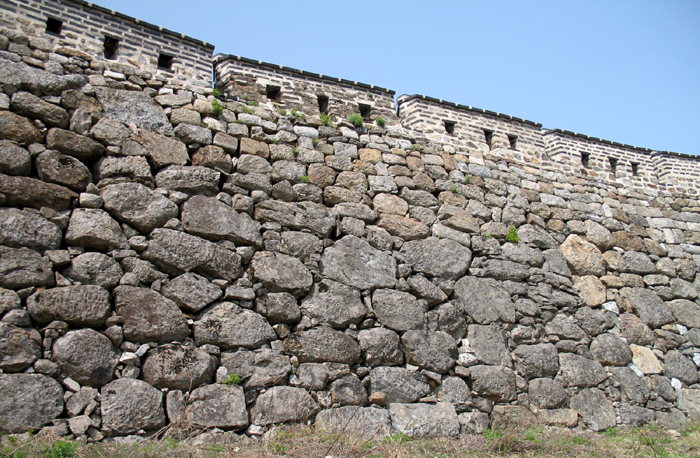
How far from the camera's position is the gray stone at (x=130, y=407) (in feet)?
14.7

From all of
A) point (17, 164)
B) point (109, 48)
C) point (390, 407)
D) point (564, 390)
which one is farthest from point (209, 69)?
point (564, 390)

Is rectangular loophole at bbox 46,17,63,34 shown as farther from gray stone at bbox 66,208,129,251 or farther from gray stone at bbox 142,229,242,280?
gray stone at bbox 142,229,242,280

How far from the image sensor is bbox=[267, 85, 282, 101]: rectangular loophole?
25.7 ft

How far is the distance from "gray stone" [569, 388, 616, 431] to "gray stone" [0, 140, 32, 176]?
7183mm

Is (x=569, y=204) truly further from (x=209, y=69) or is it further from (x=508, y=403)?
(x=209, y=69)

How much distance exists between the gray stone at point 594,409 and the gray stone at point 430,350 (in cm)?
199

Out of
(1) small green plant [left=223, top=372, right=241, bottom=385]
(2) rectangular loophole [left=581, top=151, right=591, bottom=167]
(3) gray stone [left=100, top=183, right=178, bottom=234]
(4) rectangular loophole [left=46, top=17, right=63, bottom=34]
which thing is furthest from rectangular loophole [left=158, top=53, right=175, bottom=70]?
(2) rectangular loophole [left=581, top=151, right=591, bottom=167]

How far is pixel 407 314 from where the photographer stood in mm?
6426

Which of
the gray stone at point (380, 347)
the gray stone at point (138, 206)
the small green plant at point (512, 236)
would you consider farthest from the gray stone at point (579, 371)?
the gray stone at point (138, 206)

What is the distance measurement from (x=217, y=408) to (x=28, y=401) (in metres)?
1.59

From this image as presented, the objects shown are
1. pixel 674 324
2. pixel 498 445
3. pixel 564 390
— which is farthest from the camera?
pixel 674 324

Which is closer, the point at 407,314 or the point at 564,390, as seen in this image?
the point at 407,314

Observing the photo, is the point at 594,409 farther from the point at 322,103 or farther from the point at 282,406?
the point at 322,103

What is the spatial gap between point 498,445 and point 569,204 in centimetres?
506
